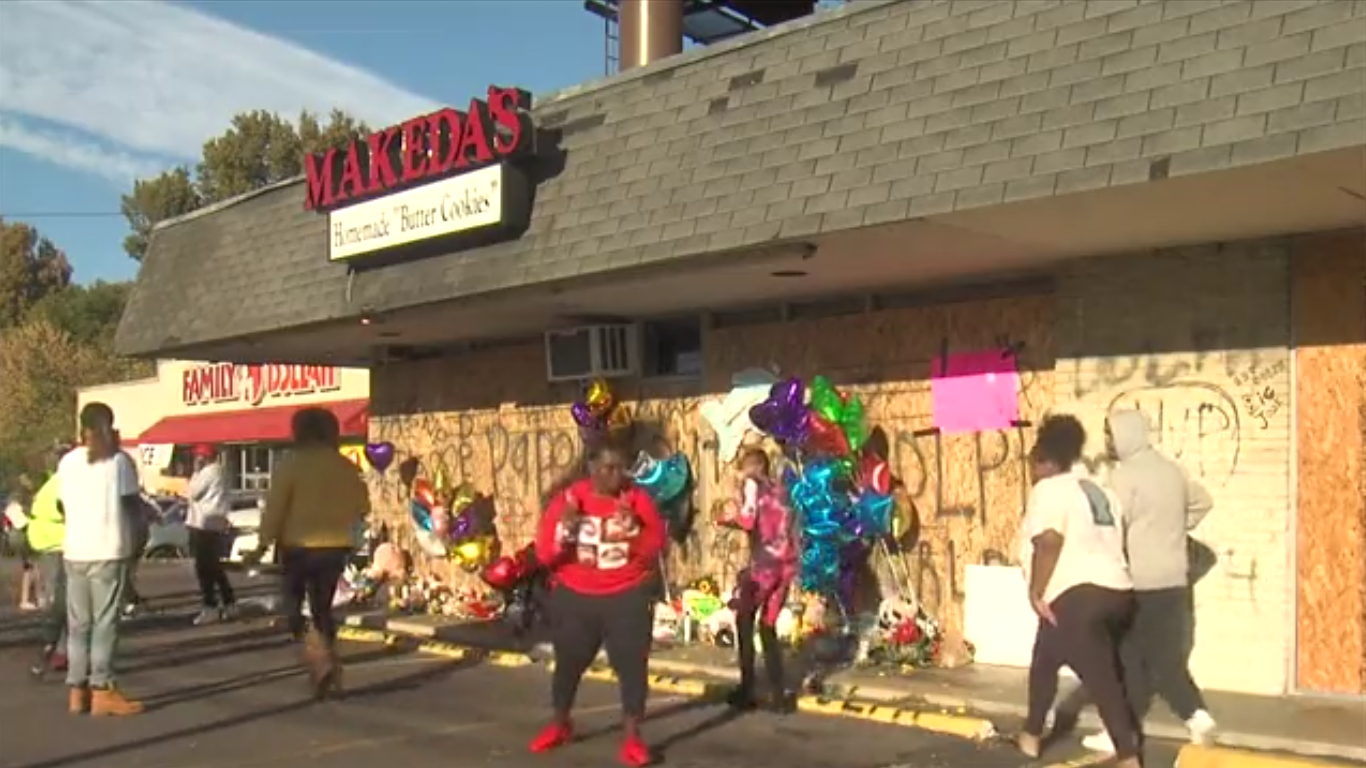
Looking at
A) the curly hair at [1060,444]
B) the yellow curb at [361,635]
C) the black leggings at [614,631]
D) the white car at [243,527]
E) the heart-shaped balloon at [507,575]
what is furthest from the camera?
the white car at [243,527]

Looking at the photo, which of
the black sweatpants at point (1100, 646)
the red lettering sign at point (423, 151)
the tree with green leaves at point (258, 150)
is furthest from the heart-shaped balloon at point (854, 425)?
the tree with green leaves at point (258, 150)

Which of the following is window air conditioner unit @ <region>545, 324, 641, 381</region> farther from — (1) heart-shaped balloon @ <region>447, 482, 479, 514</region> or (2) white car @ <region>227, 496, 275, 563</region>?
(2) white car @ <region>227, 496, 275, 563</region>

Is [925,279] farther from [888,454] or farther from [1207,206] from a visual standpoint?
[1207,206]

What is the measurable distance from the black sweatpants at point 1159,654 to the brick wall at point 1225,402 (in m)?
0.89

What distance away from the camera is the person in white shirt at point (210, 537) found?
46.5 feet

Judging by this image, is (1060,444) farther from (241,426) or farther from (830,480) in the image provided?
(241,426)

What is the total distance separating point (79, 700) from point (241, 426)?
23.2 metres

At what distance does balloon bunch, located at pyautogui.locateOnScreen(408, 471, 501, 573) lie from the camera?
1450 centimetres

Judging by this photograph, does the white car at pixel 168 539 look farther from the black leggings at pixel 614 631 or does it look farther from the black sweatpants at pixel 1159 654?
the black sweatpants at pixel 1159 654

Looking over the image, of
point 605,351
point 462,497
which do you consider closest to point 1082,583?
point 605,351

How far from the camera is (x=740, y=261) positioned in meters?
9.51

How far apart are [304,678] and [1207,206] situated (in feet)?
23.1

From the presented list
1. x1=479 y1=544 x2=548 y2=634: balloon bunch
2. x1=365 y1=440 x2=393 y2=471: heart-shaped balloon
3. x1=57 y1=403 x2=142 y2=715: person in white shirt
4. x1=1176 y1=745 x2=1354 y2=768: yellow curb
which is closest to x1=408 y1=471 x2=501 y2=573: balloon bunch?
x1=365 y1=440 x2=393 y2=471: heart-shaped balloon

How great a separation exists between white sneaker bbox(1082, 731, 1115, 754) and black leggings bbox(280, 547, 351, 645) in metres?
4.83
